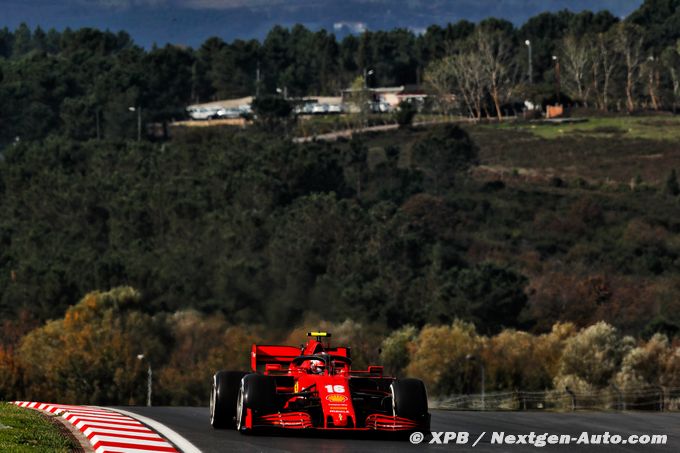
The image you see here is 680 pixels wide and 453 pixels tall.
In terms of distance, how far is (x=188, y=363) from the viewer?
77875mm

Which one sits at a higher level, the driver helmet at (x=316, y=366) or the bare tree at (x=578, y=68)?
the bare tree at (x=578, y=68)

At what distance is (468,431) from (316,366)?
11.4ft

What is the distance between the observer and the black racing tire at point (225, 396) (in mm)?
23594

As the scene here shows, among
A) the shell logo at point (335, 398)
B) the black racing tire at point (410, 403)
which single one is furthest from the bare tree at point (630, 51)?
the shell logo at point (335, 398)

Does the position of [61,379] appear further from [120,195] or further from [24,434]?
[24,434]

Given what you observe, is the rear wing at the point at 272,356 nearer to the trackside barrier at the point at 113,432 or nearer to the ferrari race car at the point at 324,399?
the ferrari race car at the point at 324,399

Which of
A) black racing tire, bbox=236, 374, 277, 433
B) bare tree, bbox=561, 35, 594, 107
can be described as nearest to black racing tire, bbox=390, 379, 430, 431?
black racing tire, bbox=236, 374, 277, 433

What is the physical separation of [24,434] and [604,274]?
3417 inches

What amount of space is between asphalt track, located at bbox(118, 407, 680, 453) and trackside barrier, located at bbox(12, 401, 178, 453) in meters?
0.65

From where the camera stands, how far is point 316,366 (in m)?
23.1

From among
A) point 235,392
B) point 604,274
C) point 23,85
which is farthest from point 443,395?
point 23,85

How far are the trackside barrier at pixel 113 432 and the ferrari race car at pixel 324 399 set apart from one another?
1574 millimetres

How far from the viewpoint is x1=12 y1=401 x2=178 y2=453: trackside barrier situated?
1962 centimetres

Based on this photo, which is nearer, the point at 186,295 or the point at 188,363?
the point at 188,363
